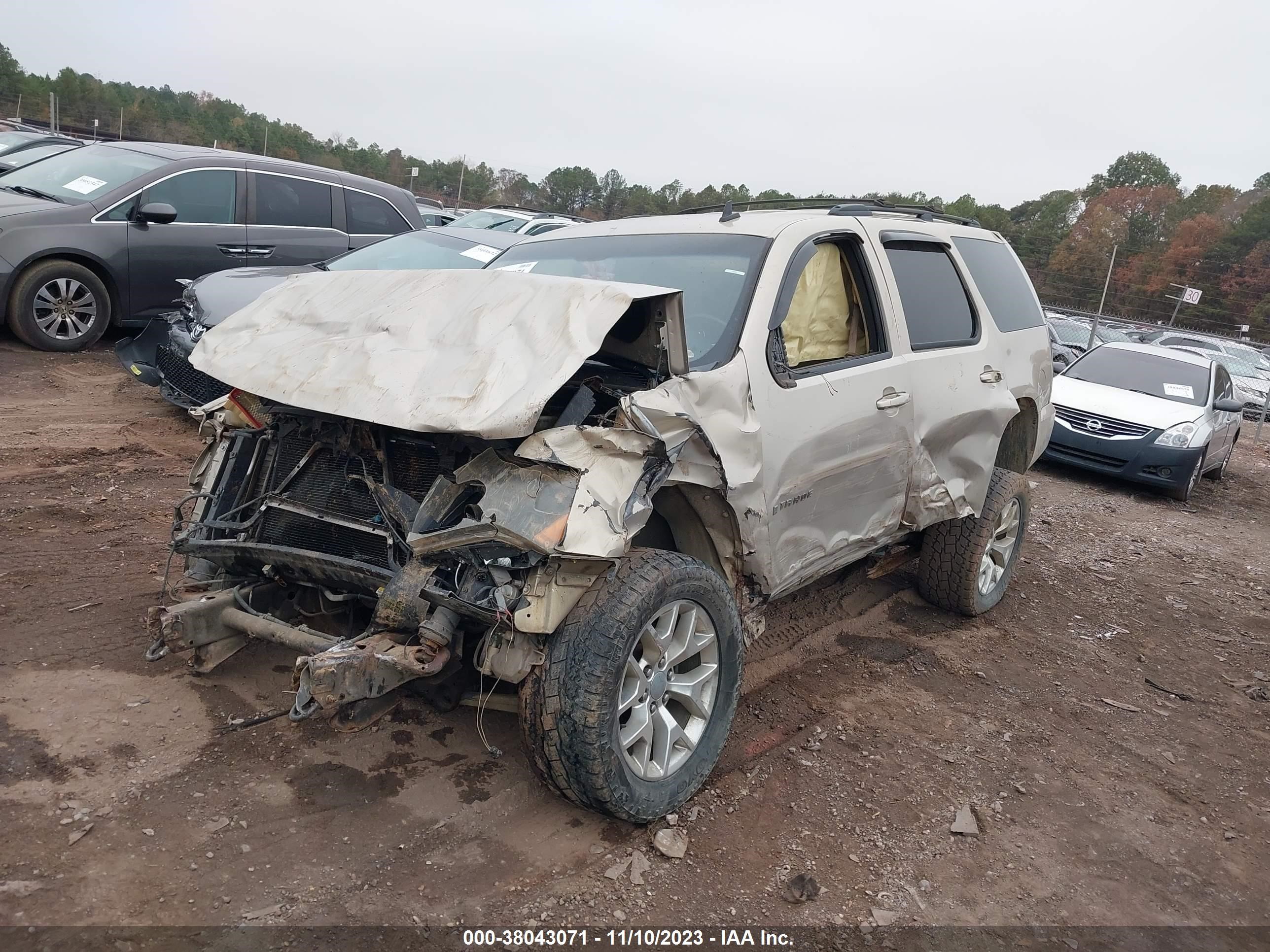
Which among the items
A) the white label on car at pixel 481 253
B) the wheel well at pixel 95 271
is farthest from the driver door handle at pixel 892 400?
the wheel well at pixel 95 271

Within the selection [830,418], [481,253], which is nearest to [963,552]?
[830,418]

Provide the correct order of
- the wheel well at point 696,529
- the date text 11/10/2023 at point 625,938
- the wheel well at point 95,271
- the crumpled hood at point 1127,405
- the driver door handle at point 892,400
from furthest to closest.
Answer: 1. the crumpled hood at point 1127,405
2. the wheel well at point 95,271
3. the driver door handle at point 892,400
4. the wheel well at point 696,529
5. the date text 11/10/2023 at point 625,938

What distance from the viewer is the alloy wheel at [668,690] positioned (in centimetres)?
303

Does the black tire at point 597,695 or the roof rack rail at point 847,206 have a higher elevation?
the roof rack rail at point 847,206

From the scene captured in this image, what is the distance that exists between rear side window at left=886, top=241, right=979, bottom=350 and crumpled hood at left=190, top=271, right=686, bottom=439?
1.70 m

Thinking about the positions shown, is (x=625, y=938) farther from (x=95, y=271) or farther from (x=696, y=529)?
(x=95, y=271)

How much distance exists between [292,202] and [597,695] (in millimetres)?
8088

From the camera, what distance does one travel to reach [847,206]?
4.67m

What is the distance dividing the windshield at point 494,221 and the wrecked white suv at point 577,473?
922 centimetres

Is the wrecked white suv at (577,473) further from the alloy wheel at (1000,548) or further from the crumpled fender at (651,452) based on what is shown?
the alloy wheel at (1000,548)

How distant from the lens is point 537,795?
127 inches

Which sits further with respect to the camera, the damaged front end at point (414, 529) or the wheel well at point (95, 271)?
the wheel well at point (95, 271)

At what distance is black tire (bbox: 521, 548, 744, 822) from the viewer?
2.81 meters

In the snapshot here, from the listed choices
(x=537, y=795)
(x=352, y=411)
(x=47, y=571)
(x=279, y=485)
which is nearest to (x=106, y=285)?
(x=47, y=571)
